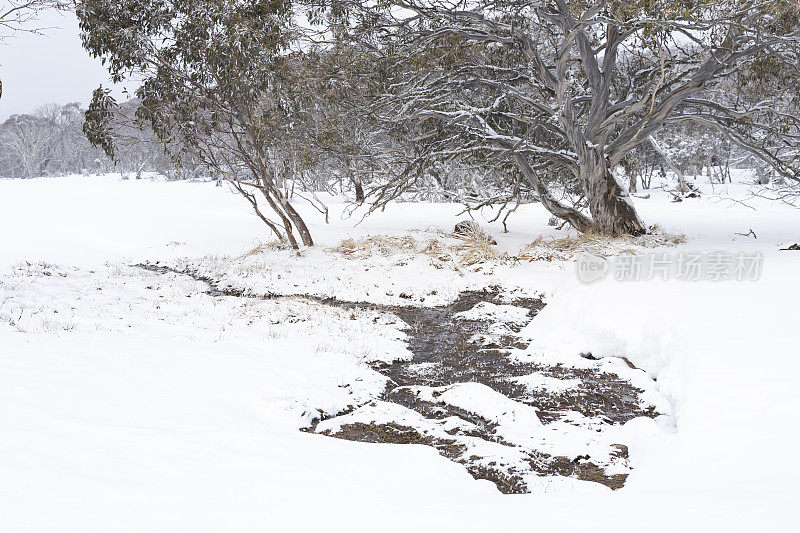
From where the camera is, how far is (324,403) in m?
4.84

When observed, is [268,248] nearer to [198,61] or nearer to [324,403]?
[198,61]

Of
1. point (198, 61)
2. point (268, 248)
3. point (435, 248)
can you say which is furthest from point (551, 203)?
point (198, 61)

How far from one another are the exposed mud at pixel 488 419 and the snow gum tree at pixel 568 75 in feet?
18.1

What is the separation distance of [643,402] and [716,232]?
11.3 meters

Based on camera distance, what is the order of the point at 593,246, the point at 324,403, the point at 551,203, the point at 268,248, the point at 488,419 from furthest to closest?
1. the point at 268,248
2. the point at 551,203
3. the point at 593,246
4. the point at 324,403
5. the point at 488,419

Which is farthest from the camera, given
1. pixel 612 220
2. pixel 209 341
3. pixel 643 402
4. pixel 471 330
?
pixel 612 220

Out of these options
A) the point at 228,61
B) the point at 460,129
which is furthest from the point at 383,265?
the point at 228,61

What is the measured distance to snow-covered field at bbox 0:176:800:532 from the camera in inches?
97.6

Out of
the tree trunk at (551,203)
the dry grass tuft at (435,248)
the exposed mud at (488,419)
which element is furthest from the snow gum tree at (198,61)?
the exposed mud at (488,419)

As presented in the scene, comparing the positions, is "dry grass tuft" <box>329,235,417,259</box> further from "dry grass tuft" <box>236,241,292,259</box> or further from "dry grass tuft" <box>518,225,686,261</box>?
"dry grass tuft" <box>518,225,686,261</box>

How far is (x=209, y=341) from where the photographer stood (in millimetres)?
6152

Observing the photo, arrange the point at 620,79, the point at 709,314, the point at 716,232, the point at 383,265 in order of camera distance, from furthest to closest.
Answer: the point at 716,232 < the point at 620,79 < the point at 383,265 < the point at 709,314

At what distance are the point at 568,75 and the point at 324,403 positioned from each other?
11253 millimetres

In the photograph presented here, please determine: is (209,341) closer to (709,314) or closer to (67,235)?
(709,314)
